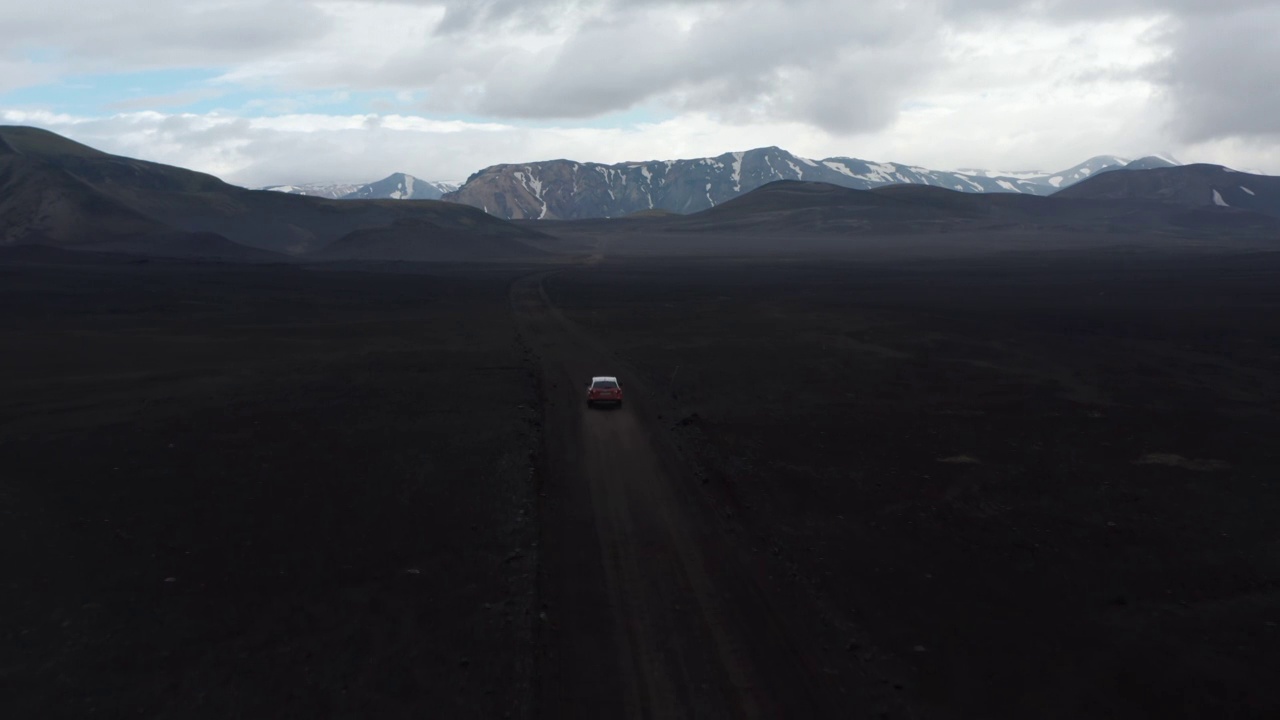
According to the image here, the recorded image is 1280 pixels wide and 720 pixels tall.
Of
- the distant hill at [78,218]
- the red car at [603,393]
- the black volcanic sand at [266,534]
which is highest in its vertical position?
the distant hill at [78,218]

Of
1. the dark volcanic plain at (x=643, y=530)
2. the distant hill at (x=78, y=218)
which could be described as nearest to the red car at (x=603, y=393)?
the dark volcanic plain at (x=643, y=530)

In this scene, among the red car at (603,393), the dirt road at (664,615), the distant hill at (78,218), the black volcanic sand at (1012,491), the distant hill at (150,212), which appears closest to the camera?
the dirt road at (664,615)

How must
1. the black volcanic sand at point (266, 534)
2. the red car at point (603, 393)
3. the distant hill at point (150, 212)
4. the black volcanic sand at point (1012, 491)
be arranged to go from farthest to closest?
the distant hill at point (150, 212) → the red car at point (603, 393) → the black volcanic sand at point (1012, 491) → the black volcanic sand at point (266, 534)

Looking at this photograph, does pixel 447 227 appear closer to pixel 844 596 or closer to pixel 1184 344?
pixel 1184 344

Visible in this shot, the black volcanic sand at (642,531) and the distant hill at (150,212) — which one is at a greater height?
the distant hill at (150,212)

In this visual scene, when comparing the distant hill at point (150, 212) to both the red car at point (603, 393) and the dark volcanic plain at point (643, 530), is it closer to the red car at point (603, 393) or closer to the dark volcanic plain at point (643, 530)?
the dark volcanic plain at point (643, 530)

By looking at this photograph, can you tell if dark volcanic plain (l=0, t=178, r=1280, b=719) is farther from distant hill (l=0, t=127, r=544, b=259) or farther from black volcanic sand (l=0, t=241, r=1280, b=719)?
distant hill (l=0, t=127, r=544, b=259)

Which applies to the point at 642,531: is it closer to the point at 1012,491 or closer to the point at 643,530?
the point at 643,530

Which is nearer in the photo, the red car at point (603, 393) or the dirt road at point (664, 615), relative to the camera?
the dirt road at point (664, 615)
